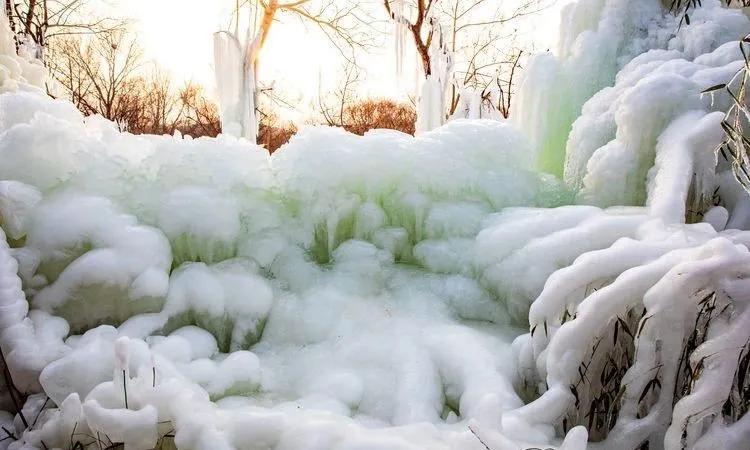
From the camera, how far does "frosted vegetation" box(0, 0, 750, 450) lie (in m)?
1.59

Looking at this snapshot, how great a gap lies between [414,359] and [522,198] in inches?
56.1

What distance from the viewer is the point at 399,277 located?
2.85m

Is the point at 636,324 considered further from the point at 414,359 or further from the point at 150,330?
the point at 150,330

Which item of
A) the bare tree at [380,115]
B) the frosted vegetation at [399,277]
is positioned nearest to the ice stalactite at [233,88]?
the frosted vegetation at [399,277]

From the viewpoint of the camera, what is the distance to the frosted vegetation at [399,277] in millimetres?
1590

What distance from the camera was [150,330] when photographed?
7.50 ft

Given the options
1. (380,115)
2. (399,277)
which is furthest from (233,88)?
(380,115)

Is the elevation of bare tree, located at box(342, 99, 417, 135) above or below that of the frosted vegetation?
above

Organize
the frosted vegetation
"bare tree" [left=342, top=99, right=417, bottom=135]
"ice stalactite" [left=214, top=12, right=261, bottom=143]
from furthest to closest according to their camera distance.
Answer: "bare tree" [left=342, top=99, right=417, bottom=135], "ice stalactite" [left=214, top=12, right=261, bottom=143], the frosted vegetation

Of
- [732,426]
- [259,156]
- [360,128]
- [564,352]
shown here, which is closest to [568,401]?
[564,352]

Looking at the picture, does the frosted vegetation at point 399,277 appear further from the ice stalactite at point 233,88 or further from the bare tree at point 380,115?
the bare tree at point 380,115

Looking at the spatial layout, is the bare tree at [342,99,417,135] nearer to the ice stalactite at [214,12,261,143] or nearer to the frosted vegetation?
the ice stalactite at [214,12,261,143]

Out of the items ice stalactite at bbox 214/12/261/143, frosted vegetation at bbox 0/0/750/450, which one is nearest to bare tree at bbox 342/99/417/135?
ice stalactite at bbox 214/12/261/143

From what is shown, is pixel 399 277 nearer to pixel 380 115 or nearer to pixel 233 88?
pixel 233 88
